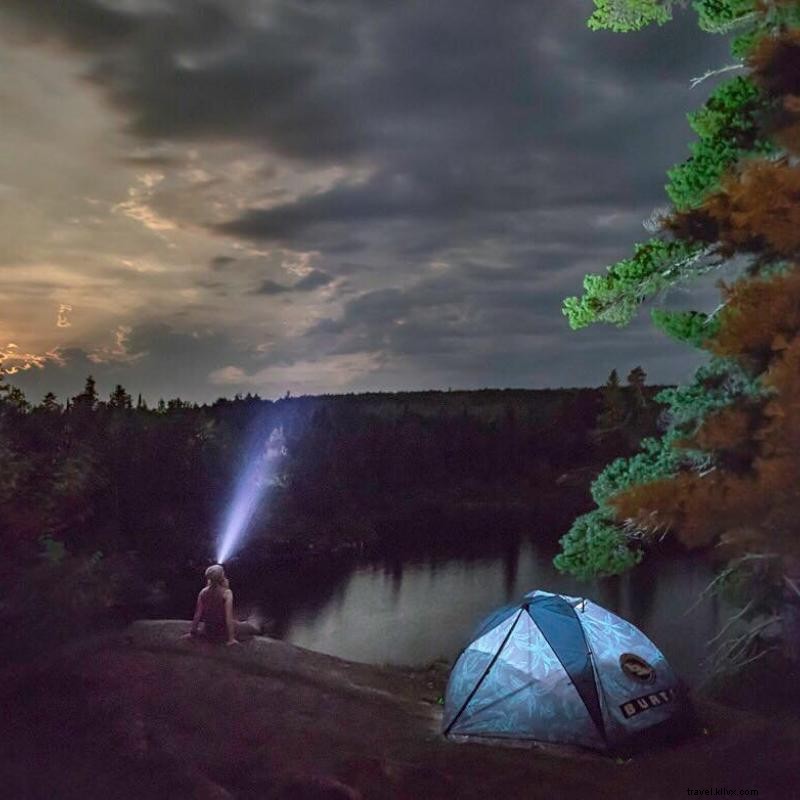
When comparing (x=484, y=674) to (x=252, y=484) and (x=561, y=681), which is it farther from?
(x=252, y=484)

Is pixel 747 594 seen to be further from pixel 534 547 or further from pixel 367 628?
pixel 534 547

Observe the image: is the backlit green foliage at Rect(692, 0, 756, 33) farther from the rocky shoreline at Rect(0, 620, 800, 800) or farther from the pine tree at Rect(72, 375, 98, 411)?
the pine tree at Rect(72, 375, 98, 411)

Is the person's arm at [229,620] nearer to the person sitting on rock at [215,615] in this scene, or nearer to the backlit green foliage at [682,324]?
the person sitting on rock at [215,615]

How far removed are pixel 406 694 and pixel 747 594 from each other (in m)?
7.02

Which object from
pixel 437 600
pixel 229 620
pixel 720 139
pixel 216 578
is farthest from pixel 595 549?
pixel 437 600

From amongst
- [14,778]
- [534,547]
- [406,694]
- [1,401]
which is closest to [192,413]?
[534,547]

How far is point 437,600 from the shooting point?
1656 inches

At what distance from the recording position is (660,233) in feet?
33.8

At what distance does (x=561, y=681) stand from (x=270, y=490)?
50754 mm

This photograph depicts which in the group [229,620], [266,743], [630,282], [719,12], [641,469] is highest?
[719,12]

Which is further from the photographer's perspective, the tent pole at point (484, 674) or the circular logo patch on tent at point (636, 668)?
the circular logo patch on tent at point (636, 668)

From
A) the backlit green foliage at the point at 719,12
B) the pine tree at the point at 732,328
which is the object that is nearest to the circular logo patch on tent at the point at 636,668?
the pine tree at the point at 732,328

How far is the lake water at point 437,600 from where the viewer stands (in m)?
33.1

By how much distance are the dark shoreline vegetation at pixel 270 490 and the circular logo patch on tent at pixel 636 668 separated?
157 inches
